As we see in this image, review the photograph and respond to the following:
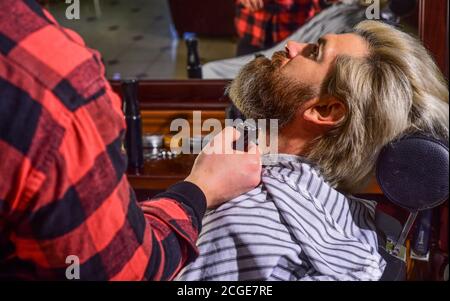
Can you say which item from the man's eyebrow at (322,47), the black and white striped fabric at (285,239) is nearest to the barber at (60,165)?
the black and white striped fabric at (285,239)

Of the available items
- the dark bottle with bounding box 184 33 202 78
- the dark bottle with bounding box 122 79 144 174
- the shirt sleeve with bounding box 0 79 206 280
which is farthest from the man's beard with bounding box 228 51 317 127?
the dark bottle with bounding box 184 33 202 78

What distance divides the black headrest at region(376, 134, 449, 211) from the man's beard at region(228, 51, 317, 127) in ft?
0.88

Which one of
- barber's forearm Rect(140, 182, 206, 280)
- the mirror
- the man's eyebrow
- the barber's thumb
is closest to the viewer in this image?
barber's forearm Rect(140, 182, 206, 280)

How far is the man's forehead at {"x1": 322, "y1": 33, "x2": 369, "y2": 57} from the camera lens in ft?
5.22

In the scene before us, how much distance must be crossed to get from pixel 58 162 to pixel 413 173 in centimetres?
89

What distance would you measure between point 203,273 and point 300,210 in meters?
0.27

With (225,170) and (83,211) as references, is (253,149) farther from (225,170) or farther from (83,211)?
(83,211)

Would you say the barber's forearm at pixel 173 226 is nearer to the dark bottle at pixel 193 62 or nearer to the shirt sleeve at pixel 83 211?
the shirt sleeve at pixel 83 211

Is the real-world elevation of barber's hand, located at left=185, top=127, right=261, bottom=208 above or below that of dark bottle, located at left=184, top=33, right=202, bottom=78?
above

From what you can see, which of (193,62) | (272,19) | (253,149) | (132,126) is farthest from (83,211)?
(272,19)

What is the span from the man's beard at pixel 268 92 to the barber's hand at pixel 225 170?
0.59 feet

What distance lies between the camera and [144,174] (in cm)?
234

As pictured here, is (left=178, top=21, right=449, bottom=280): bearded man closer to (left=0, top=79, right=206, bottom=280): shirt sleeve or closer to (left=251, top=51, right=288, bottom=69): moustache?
(left=251, top=51, right=288, bottom=69): moustache

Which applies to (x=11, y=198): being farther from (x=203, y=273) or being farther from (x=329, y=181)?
(x=329, y=181)
